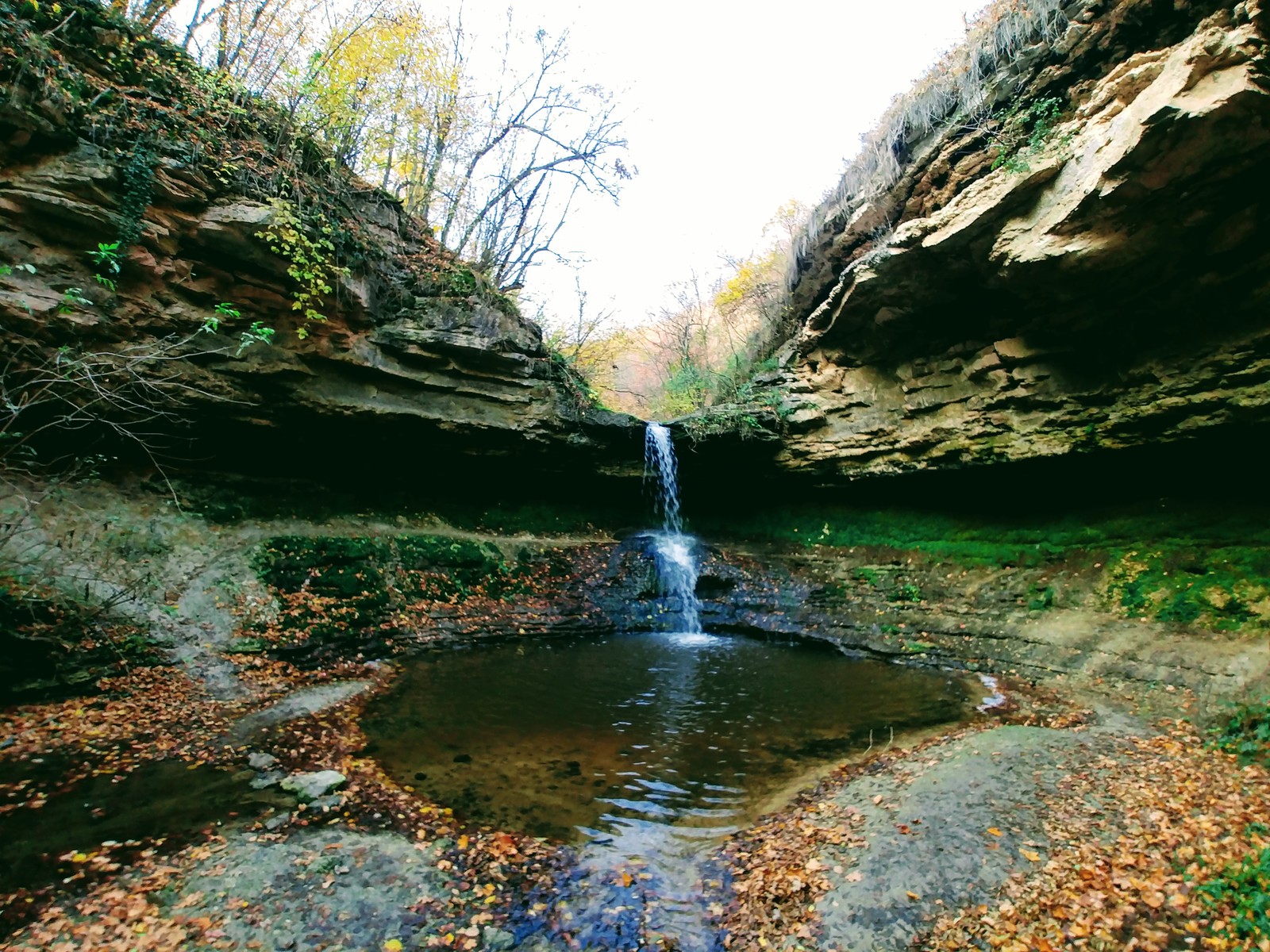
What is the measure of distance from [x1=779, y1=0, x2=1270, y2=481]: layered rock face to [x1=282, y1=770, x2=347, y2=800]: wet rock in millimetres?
10994

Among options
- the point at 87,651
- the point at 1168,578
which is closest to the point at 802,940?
the point at 87,651

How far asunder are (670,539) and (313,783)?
35.8ft

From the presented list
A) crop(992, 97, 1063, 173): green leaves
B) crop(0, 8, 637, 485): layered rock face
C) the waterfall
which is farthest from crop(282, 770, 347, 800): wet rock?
crop(992, 97, 1063, 173): green leaves

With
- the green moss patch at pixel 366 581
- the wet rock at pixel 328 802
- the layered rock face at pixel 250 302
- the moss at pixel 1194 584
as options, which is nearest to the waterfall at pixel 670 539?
the layered rock face at pixel 250 302

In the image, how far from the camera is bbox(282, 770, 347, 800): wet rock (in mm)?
4871

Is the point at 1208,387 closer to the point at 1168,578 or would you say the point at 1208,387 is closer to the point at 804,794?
the point at 1168,578

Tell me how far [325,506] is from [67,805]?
7.82 metres

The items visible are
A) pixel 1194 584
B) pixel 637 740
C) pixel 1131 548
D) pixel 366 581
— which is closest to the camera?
pixel 637 740

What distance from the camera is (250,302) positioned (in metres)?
9.65

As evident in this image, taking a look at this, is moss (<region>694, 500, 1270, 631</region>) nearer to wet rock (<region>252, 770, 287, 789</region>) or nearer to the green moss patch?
the green moss patch

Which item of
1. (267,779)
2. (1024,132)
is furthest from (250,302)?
(1024,132)

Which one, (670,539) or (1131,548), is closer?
(1131,548)

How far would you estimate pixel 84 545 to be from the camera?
307 inches

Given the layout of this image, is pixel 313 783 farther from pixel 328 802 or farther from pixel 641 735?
pixel 641 735
